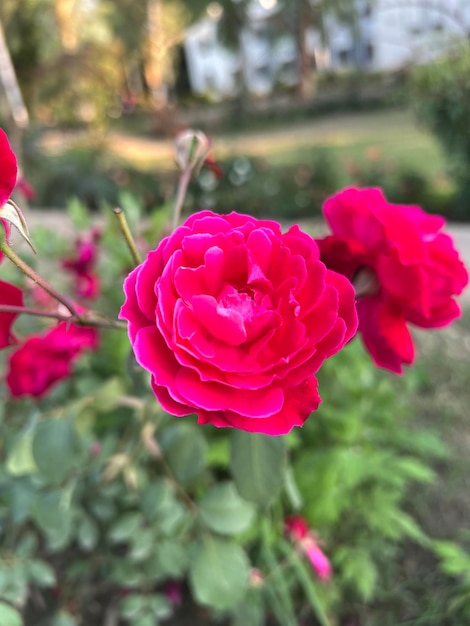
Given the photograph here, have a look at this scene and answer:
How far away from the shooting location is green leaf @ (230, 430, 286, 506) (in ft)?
1.82

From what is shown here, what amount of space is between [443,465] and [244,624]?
807 millimetres

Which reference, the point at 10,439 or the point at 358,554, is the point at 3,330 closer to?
the point at 10,439

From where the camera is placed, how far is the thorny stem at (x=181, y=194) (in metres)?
0.48

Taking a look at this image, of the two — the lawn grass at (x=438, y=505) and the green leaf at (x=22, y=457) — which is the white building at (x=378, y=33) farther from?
the green leaf at (x=22, y=457)

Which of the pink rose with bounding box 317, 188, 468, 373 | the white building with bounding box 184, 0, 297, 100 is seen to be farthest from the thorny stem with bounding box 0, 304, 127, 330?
the white building with bounding box 184, 0, 297, 100

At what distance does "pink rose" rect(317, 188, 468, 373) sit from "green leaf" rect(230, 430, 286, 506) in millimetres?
153

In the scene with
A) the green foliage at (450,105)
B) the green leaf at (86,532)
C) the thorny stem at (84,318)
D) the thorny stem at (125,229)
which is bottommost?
the green foliage at (450,105)

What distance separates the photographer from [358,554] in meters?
1.10

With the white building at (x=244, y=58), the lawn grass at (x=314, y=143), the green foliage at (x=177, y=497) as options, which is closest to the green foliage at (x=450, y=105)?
the lawn grass at (x=314, y=143)

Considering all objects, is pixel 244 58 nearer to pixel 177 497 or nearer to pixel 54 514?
pixel 177 497

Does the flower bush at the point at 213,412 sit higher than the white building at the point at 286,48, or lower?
higher

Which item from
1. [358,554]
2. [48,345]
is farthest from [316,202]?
[48,345]

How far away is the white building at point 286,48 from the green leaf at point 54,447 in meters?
9.47

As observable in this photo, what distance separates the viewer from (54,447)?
0.67m
